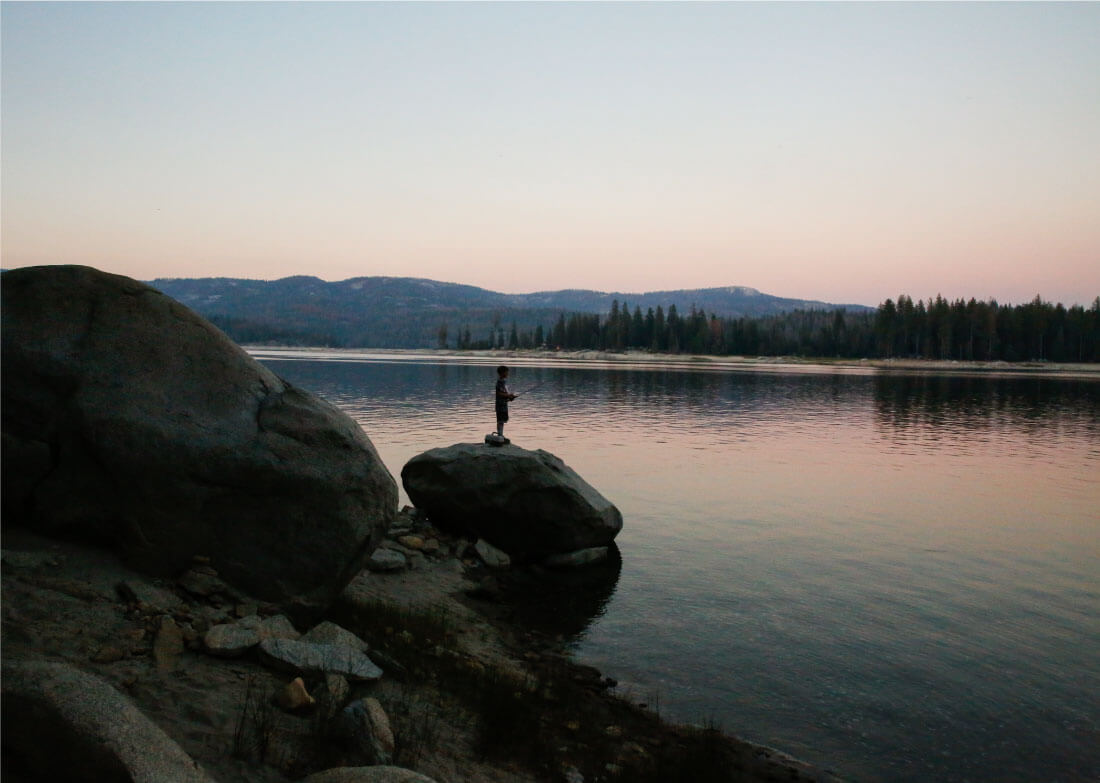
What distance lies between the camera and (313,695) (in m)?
7.64

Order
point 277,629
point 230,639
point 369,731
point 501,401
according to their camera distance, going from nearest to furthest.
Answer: point 369,731, point 230,639, point 277,629, point 501,401

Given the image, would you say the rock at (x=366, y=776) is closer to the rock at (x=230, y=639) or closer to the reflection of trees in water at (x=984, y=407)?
the rock at (x=230, y=639)

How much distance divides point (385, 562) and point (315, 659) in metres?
6.73

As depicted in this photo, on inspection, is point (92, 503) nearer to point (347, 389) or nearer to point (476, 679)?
point (476, 679)

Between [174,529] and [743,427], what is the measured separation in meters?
38.4

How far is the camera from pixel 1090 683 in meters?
11.1

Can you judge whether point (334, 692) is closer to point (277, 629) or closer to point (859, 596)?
point (277, 629)

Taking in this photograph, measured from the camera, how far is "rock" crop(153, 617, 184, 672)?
7391 millimetres

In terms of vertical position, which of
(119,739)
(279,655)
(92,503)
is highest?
(92,503)

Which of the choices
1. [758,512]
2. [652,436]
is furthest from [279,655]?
[652,436]

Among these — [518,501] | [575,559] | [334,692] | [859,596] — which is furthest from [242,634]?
[859,596]

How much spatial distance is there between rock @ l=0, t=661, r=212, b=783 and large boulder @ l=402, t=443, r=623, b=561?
12.1 metres

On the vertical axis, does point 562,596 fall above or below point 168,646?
below

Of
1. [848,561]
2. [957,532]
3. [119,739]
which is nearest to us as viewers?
[119,739]
